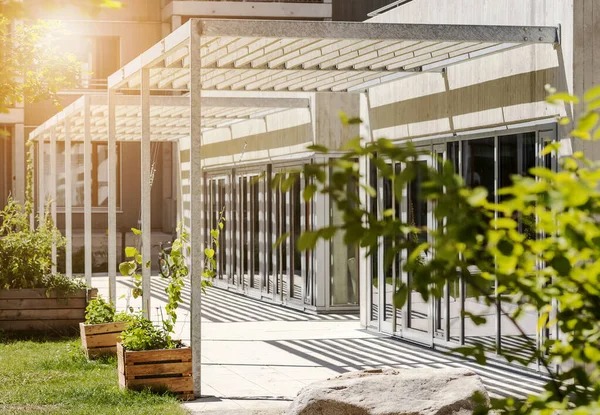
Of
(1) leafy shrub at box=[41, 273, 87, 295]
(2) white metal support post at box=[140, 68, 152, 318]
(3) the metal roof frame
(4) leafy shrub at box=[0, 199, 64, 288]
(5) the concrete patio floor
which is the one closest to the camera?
(3) the metal roof frame

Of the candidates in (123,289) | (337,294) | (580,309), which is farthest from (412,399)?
(123,289)

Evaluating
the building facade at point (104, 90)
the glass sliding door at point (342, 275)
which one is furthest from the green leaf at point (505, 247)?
the building facade at point (104, 90)

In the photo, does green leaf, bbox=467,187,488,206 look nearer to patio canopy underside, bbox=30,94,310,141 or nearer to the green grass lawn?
the green grass lawn

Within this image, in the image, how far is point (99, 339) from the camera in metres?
11.0

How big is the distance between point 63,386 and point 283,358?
2.81 m

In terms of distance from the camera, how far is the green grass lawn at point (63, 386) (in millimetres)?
8312

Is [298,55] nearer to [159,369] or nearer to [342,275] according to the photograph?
[159,369]

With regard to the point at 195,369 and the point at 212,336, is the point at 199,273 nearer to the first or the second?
the point at 195,369

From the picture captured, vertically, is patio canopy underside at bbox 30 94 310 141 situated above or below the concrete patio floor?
above

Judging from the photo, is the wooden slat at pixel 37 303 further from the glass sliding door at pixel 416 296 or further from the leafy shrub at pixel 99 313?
the glass sliding door at pixel 416 296

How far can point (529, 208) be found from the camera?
8.55 feet

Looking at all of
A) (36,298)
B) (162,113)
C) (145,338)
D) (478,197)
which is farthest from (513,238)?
(162,113)

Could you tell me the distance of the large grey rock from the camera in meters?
7.05

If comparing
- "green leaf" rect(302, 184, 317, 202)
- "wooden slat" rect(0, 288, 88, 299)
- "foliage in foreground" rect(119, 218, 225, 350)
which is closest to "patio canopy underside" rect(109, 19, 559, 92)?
"foliage in foreground" rect(119, 218, 225, 350)
